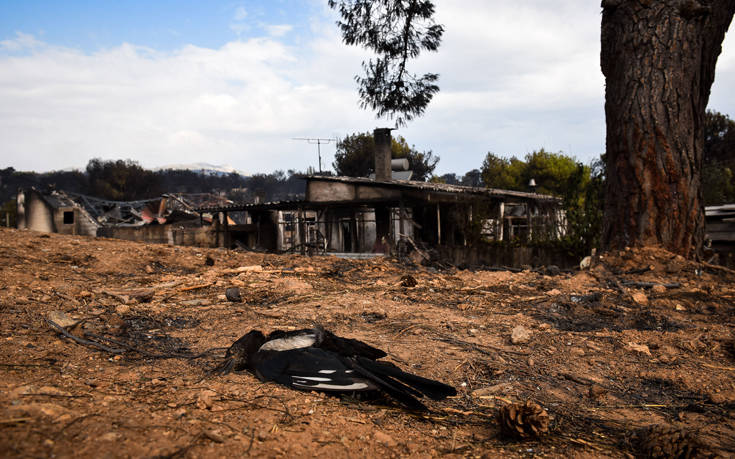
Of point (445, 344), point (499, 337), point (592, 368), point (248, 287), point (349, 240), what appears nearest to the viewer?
point (592, 368)

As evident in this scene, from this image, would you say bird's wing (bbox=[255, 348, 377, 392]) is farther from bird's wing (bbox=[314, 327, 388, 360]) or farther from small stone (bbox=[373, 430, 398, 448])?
small stone (bbox=[373, 430, 398, 448])

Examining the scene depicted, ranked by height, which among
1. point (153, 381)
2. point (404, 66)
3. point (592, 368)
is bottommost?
point (592, 368)

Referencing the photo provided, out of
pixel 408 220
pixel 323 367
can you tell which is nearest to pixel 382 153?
pixel 408 220

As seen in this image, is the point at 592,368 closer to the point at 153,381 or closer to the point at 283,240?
the point at 153,381

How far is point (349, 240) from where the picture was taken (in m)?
23.1

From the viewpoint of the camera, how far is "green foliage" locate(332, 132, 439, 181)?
1508 inches

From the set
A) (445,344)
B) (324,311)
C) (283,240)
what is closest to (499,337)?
(445,344)

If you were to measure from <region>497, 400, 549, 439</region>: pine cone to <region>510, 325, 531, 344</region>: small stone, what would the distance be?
1.76 m

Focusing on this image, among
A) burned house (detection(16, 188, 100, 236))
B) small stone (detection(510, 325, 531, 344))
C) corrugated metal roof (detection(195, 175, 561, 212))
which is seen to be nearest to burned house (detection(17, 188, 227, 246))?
burned house (detection(16, 188, 100, 236))

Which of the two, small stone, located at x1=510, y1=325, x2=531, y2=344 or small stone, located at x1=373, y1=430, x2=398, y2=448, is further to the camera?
small stone, located at x1=510, y1=325, x2=531, y2=344

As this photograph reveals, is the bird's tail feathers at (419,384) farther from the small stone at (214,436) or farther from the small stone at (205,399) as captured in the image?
the small stone at (214,436)

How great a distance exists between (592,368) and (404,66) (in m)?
9.53

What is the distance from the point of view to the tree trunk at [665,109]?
717 centimetres

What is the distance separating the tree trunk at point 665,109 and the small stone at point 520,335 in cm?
466
